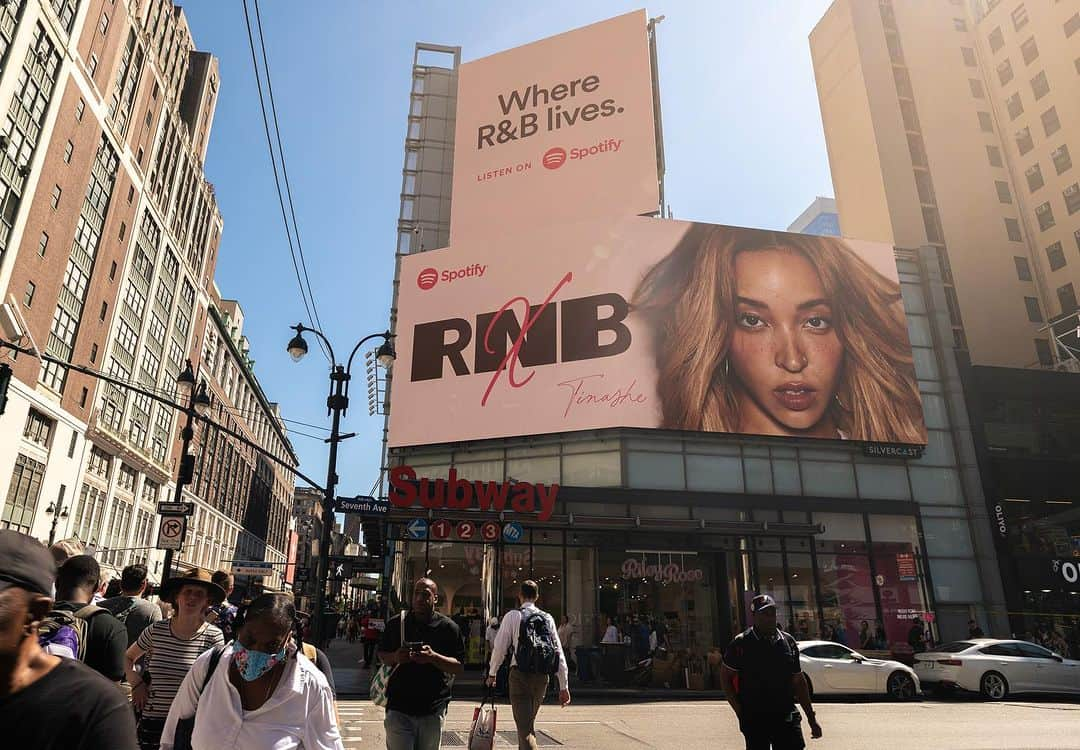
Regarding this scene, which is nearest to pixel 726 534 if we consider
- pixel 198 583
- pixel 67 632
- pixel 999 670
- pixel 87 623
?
pixel 999 670

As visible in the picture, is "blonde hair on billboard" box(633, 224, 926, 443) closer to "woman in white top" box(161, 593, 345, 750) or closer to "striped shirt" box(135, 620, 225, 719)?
"striped shirt" box(135, 620, 225, 719)

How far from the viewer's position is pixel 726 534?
25969mm

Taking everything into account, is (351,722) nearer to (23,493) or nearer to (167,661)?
(167,661)

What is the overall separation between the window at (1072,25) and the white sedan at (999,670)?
54.8m

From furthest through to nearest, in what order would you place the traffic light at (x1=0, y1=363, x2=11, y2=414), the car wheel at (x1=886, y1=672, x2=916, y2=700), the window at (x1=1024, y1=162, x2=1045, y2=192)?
the window at (x1=1024, y1=162, x2=1045, y2=192)
the car wheel at (x1=886, y1=672, x2=916, y2=700)
the traffic light at (x1=0, y1=363, x2=11, y2=414)

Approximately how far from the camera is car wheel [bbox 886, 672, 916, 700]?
17.5 metres

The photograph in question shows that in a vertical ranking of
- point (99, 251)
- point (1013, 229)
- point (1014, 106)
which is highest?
point (1014, 106)

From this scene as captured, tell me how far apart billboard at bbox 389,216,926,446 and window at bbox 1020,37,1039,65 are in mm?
35064

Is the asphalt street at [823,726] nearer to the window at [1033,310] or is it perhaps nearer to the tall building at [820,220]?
the window at [1033,310]

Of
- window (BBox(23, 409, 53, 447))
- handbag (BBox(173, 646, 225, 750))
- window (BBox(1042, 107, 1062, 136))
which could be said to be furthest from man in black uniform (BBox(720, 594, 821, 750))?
window (BBox(1042, 107, 1062, 136))

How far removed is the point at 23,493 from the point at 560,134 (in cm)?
3432

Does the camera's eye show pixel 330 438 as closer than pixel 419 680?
No

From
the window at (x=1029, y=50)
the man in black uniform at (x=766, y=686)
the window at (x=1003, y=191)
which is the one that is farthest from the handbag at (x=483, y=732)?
the window at (x=1029, y=50)

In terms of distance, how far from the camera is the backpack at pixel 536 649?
26.6 feet
